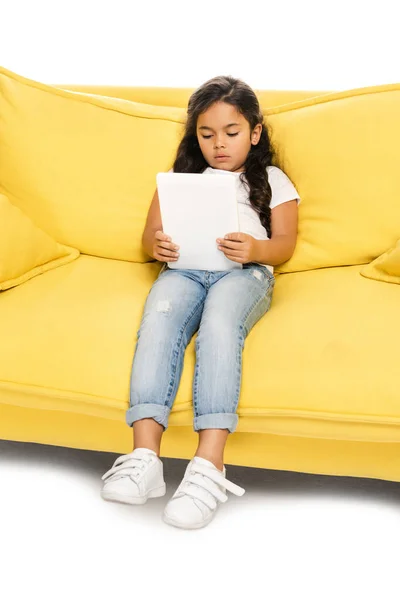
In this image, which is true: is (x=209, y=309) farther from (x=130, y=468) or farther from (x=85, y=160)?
(x=85, y=160)

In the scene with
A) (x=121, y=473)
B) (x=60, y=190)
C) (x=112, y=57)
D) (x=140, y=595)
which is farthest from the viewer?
(x=112, y=57)

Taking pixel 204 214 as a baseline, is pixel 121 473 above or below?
below

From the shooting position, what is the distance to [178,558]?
4.82 feet

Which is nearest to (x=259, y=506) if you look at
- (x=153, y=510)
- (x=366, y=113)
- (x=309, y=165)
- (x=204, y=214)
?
(x=153, y=510)

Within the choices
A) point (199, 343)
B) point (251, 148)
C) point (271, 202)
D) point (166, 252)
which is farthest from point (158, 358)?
point (251, 148)

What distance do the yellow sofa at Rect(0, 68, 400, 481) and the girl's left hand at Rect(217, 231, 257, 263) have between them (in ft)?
0.49

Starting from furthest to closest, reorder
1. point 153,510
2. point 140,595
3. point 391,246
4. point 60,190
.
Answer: point 60,190
point 391,246
point 153,510
point 140,595

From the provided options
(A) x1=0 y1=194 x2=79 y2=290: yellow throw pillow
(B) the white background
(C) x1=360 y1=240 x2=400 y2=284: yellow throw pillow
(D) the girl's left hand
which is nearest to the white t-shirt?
(D) the girl's left hand

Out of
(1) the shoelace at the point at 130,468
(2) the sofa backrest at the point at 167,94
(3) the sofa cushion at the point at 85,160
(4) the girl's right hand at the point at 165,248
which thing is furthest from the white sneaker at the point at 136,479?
(2) the sofa backrest at the point at 167,94

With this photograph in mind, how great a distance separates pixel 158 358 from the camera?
5.03ft

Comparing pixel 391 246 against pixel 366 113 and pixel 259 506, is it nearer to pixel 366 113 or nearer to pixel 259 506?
pixel 366 113

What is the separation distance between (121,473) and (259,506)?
356 mm

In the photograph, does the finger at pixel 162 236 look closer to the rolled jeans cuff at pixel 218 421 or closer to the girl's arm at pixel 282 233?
the girl's arm at pixel 282 233

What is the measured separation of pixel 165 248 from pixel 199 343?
1.01 feet
